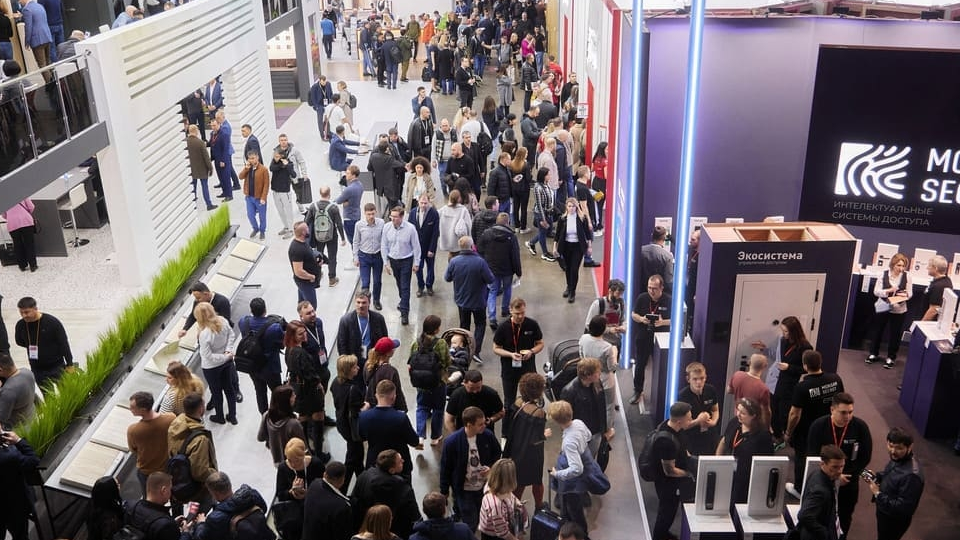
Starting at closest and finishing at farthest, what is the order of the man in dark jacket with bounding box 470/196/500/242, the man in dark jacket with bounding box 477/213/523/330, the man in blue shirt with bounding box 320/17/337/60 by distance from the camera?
the man in dark jacket with bounding box 477/213/523/330 → the man in dark jacket with bounding box 470/196/500/242 → the man in blue shirt with bounding box 320/17/337/60

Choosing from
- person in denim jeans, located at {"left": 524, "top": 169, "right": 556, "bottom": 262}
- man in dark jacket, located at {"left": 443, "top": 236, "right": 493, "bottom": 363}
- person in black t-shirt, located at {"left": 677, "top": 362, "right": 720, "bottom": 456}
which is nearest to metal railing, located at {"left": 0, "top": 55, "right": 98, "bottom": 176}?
man in dark jacket, located at {"left": 443, "top": 236, "right": 493, "bottom": 363}

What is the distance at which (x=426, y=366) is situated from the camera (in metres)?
7.72

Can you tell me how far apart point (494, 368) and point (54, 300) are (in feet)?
19.9

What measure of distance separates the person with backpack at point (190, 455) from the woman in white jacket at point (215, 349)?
1442 millimetres

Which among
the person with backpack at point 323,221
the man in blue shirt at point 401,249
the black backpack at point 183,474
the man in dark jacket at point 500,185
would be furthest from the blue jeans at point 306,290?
the black backpack at point 183,474

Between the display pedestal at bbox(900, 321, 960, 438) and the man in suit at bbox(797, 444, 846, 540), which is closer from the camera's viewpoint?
the man in suit at bbox(797, 444, 846, 540)

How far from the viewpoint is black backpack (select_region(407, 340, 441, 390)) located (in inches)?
304

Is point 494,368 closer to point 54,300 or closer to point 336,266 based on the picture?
point 336,266

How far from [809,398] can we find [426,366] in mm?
3118

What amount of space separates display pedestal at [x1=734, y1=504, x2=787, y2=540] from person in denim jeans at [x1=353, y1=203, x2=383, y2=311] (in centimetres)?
556

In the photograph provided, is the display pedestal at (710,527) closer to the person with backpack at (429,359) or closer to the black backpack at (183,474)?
the person with backpack at (429,359)

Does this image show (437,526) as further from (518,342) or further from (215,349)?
(215,349)

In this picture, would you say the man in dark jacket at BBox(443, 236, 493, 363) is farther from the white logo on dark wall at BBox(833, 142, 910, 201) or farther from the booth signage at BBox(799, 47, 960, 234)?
the white logo on dark wall at BBox(833, 142, 910, 201)

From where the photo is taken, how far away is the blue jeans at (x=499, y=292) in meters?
10.5
